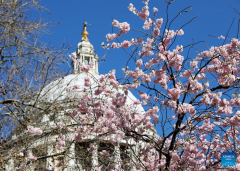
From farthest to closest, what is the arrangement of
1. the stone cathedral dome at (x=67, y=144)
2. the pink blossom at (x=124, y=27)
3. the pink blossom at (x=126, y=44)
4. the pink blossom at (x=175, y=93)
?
the stone cathedral dome at (x=67, y=144) → the pink blossom at (x=126, y=44) → the pink blossom at (x=124, y=27) → the pink blossom at (x=175, y=93)

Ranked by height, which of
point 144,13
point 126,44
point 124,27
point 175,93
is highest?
point 144,13

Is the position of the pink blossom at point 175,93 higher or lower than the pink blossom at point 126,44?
lower

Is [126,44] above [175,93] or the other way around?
above

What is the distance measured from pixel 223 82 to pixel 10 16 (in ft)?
20.6

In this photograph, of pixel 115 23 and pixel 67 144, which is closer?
pixel 115 23

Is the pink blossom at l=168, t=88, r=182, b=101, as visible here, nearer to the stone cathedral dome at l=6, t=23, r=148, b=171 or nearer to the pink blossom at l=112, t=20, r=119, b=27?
the stone cathedral dome at l=6, t=23, r=148, b=171

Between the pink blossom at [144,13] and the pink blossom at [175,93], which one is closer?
the pink blossom at [175,93]

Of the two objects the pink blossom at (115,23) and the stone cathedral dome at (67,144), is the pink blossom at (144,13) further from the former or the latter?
the stone cathedral dome at (67,144)

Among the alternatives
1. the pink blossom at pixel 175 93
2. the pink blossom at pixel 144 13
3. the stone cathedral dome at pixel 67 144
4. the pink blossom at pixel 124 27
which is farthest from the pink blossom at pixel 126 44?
the pink blossom at pixel 175 93

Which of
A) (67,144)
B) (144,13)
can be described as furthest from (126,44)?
(67,144)

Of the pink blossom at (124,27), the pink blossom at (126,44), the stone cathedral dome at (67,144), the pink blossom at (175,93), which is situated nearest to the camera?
the pink blossom at (175,93)

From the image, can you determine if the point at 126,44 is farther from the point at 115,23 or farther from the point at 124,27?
the point at 115,23

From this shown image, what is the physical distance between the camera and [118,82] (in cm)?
859

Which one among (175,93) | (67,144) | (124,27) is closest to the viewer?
(175,93)
